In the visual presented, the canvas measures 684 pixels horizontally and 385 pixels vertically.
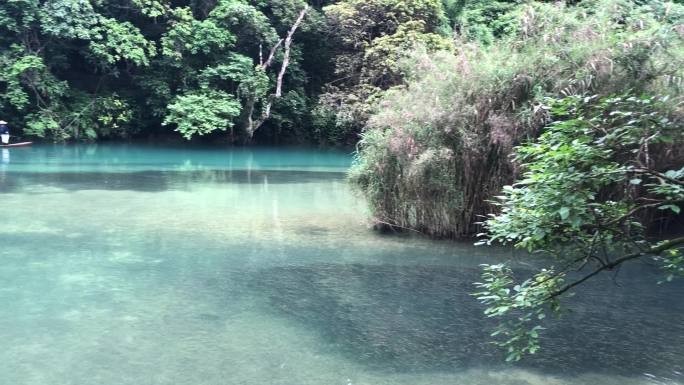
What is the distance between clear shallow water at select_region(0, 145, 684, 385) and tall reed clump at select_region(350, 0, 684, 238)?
70cm

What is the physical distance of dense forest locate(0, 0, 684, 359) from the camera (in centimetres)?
272

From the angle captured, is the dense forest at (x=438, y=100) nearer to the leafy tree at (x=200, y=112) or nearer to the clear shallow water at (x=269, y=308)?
the leafy tree at (x=200, y=112)

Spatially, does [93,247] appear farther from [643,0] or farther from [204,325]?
[643,0]

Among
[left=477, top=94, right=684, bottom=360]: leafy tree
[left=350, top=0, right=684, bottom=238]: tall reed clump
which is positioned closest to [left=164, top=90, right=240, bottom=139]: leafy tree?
[left=350, top=0, right=684, bottom=238]: tall reed clump

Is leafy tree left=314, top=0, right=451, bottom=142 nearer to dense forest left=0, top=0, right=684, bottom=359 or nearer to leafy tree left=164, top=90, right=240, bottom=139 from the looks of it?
dense forest left=0, top=0, right=684, bottom=359

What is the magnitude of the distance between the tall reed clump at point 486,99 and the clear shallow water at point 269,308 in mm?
705

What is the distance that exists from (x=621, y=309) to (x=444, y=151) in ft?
10.7

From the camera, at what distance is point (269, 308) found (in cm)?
612

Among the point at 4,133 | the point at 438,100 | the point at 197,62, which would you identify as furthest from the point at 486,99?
the point at 4,133

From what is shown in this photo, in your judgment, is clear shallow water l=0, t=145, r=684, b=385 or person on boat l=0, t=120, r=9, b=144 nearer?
clear shallow water l=0, t=145, r=684, b=385

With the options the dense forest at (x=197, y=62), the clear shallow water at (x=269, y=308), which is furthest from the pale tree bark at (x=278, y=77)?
the clear shallow water at (x=269, y=308)

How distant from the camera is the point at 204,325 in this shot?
559 centimetres

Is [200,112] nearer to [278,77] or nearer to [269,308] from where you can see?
[278,77]

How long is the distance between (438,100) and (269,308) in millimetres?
4204
